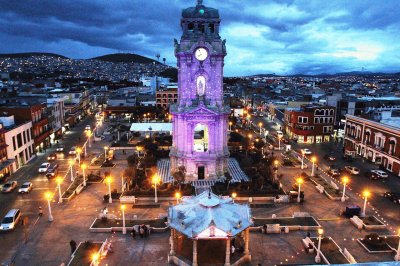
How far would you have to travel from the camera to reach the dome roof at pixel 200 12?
58344 millimetres

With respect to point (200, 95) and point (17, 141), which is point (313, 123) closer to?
point (200, 95)

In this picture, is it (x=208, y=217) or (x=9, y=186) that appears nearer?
(x=208, y=217)

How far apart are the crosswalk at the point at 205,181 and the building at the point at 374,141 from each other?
31539mm

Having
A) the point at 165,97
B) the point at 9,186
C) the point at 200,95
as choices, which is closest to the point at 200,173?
the point at 200,95

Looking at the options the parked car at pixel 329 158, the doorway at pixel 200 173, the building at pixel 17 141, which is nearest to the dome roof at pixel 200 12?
the doorway at pixel 200 173

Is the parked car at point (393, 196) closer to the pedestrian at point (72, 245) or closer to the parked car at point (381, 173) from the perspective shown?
the parked car at point (381, 173)

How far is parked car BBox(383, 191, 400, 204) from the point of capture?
172ft

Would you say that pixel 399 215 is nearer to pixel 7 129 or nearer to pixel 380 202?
pixel 380 202

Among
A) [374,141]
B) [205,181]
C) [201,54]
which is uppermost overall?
[201,54]

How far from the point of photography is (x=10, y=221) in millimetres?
43219

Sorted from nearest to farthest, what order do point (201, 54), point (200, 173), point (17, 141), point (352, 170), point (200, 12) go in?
point (200, 12)
point (201, 54)
point (200, 173)
point (352, 170)
point (17, 141)

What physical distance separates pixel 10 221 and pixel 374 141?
242 ft

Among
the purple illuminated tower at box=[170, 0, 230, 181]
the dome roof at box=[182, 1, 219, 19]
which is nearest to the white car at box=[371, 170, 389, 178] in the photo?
the purple illuminated tower at box=[170, 0, 230, 181]

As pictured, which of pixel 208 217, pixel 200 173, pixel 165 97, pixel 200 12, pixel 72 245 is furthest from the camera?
pixel 165 97
